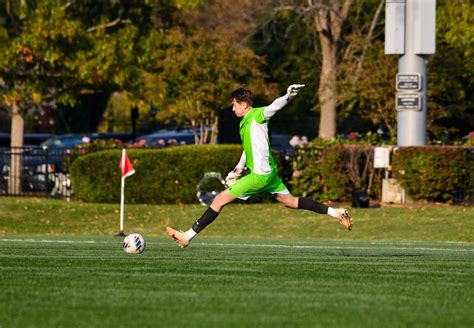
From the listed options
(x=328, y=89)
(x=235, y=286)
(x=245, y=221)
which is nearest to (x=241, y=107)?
(x=235, y=286)

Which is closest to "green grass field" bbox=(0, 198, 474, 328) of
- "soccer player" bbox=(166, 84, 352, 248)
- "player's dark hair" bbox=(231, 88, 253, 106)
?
"soccer player" bbox=(166, 84, 352, 248)

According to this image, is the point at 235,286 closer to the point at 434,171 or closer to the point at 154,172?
the point at 434,171

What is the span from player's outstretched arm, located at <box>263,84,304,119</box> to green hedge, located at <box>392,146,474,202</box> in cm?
1317

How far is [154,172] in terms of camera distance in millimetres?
30641

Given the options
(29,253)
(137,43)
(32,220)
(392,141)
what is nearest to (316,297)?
(29,253)

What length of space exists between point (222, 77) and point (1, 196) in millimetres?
9294

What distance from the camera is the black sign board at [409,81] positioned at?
98.6 ft

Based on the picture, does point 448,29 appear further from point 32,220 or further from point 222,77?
point 32,220

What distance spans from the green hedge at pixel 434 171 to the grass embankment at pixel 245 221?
448mm

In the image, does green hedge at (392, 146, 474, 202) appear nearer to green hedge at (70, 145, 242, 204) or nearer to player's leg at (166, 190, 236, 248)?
green hedge at (70, 145, 242, 204)

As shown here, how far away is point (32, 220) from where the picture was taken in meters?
28.8

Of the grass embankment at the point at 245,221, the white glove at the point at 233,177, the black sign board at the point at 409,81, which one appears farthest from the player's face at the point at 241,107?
the black sign board at the point at 409,81

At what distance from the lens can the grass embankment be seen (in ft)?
84.3

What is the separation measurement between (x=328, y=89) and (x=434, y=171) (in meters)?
11.4
